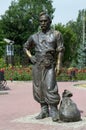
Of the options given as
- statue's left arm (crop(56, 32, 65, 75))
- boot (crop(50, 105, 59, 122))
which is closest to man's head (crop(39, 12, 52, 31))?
statue's left arm (crop(56, 32, 65, 75))

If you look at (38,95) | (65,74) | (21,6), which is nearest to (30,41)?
(38,95)

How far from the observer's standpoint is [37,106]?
1408 centimetres

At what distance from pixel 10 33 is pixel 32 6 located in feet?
20.9

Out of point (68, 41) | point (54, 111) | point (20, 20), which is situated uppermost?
point (20, 20)

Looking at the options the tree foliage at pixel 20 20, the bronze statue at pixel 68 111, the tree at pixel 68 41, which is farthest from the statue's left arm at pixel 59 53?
the tree at pixel 68 41

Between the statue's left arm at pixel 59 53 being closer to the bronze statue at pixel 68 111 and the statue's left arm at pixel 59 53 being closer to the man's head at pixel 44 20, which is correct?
the man's head at pixel 44 20

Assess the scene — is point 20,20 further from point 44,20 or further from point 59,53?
point 59,53

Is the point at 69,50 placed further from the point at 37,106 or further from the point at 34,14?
→ the point at 37,106

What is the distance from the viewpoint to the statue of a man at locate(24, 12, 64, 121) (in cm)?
1004

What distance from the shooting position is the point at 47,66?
10148 millimetres

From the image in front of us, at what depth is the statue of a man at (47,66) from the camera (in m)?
10.0

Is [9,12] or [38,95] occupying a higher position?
[9,12]

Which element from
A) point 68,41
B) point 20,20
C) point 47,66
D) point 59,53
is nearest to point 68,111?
point 47,66

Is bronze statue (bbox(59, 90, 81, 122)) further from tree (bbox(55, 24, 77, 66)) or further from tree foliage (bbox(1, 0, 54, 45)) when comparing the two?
tree (bbox(55, 24, 77, 66))
